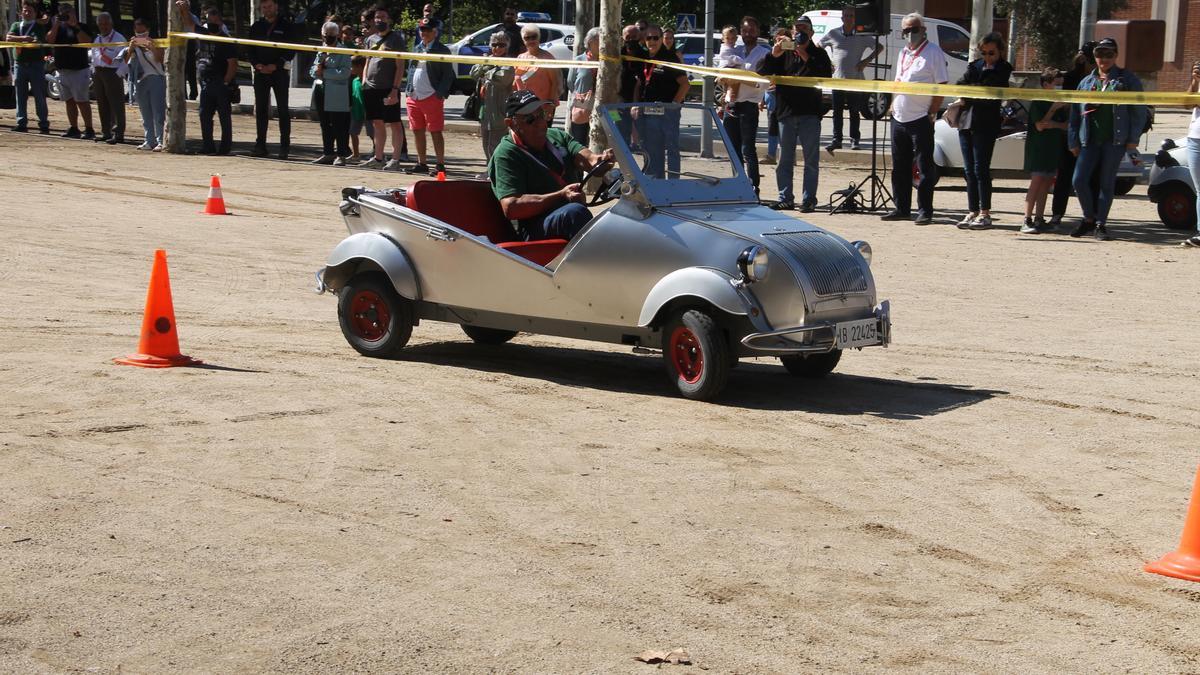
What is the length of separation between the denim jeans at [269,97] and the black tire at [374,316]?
13.1 metres

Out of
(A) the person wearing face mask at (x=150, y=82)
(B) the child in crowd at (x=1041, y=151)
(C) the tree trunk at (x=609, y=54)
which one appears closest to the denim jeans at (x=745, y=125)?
(C) the tree trunk at (x=609, y=54)

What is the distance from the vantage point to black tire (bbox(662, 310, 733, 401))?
8.53m

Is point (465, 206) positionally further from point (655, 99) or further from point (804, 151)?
point (655, 99)

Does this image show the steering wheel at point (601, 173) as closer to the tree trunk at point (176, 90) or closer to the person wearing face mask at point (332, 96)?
the person wearing face mask at point (332, 96)

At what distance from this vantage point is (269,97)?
23.3 metres

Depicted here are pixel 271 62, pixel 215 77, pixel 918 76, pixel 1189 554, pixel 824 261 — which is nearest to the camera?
pixel 1189 554

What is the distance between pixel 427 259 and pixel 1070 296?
583 cm

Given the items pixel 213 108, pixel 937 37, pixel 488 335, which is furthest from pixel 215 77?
pixel 937 37

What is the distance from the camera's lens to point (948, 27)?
39125 millimetres

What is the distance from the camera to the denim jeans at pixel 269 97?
22.8 metres

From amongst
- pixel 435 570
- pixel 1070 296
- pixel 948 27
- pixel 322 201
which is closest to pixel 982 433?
pixel 435 570

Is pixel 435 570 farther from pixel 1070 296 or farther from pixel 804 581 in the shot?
pixel 1070 296

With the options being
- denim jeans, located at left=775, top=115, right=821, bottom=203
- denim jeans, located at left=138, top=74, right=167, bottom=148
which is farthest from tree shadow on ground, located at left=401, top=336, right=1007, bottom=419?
denim jeans, located at left=138, top=74, right=167, bottom=148

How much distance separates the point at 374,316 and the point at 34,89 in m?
19.0
